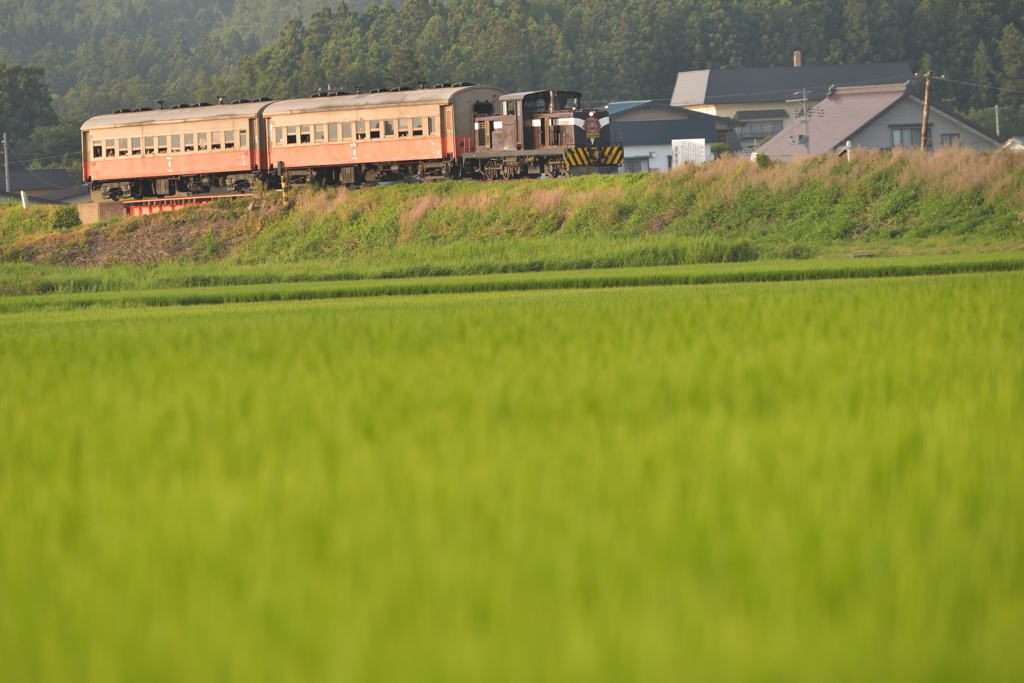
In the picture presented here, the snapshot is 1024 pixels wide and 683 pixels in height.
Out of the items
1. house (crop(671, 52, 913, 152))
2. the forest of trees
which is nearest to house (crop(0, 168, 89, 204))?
the forest of trees

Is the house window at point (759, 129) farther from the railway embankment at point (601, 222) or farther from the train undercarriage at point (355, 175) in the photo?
the railway embankment at point (601, 222)

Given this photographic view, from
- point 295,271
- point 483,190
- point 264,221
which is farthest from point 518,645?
point 264,221

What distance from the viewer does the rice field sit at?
2883 mm

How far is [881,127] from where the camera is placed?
3056 inches

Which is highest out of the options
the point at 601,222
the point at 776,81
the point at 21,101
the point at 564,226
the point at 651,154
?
the point at 21,101

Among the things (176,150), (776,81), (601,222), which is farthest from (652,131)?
(601,222)

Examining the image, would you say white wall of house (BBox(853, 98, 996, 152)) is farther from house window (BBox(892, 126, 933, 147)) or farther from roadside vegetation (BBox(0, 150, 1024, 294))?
roadside vegetation (BBox(0, 150, 1024, 294))

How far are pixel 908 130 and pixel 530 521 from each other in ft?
261

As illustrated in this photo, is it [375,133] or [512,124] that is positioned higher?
[512,124]

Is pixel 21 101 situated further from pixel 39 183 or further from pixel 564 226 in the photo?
pixel 564 226

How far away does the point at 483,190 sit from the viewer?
1644 inches

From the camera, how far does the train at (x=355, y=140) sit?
43875mm

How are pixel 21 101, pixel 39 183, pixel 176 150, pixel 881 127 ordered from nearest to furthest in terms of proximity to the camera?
pixel 176 150 < pixel 881 127 < pixel 39 183 < pixel 21 101

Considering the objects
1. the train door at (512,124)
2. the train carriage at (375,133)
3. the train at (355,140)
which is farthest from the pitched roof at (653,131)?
the train door at (512,124)
